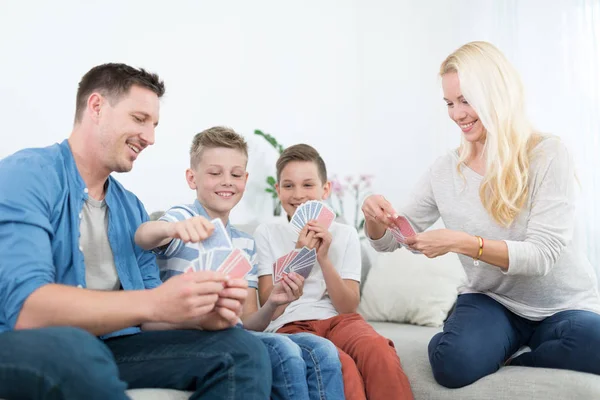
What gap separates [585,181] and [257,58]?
2203 millimetres

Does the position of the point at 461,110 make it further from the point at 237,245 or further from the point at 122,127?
the point at 122,127

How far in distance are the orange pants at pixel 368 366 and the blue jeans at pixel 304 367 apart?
0.06 meters

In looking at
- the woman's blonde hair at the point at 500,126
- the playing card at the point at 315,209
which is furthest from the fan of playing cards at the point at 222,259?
the woman's blonde hair at the point at 500,126

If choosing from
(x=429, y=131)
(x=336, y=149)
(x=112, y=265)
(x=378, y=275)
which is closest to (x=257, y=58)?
(x=336, y=149)

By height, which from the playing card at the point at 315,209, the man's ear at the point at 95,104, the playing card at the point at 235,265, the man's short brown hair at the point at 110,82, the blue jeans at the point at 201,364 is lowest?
the blue jeans at the point at 201,364

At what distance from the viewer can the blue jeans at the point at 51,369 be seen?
1.29m

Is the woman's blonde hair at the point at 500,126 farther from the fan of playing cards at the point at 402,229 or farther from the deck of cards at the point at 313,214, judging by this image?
the deck of cards at the point at 313,214

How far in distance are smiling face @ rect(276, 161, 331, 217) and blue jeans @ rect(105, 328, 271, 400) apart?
3.79ft

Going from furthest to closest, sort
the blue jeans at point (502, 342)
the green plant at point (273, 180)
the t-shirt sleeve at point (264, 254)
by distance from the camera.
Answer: the green plant at point (273, 180) < the t-shirt sleeve at point (264, 254) < the blue jeans at point (502, 342)

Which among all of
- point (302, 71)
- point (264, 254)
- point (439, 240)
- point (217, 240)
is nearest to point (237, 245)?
point (264, 254)

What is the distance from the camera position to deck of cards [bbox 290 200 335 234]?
2.62 m

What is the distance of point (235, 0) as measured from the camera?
4234 mm

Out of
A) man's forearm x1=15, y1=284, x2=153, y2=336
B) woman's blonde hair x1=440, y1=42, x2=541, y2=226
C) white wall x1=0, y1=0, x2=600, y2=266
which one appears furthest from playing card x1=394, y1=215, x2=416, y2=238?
white wall x1=0, y1=0, x2=600, y2=266

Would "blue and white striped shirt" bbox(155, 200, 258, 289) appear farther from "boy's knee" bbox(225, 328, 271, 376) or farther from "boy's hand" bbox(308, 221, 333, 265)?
"boy's knee" bbox(225, 328, 271, 376)
